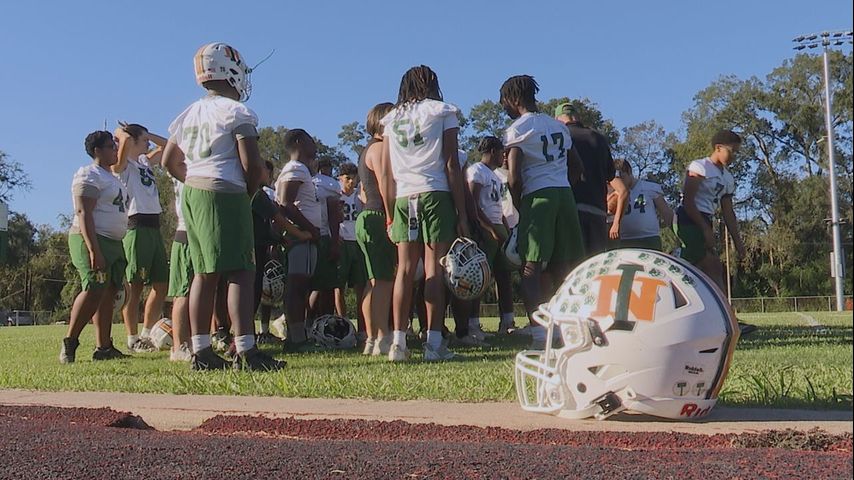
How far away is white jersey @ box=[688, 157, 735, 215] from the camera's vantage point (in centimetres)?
824

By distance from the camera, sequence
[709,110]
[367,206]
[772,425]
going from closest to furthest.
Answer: [772,425] < [367,206] < [709,110]

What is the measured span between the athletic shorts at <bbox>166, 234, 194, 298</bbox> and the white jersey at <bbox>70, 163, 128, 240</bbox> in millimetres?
547

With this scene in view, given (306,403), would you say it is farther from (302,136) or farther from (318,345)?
(302,136)

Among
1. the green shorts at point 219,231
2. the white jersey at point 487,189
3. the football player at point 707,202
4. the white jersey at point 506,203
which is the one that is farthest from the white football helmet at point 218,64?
the football player at point 707,202

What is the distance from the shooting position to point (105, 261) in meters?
7.21

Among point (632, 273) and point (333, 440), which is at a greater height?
point (632, 273)

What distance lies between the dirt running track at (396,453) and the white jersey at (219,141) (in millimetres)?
2372

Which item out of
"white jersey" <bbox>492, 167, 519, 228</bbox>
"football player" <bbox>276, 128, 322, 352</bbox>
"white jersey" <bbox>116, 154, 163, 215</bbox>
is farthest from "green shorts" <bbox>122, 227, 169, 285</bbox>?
"white jersey" <bbox>492, 167, 519, 228</bbox>

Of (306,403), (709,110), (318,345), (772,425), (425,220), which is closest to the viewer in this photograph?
(772,425)

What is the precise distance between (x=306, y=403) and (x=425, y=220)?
6.42ft

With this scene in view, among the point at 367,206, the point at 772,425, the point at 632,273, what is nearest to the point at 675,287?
the point at 632,273

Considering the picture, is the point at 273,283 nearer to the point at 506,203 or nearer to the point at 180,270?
the point at 180,270

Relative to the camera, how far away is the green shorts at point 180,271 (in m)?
7.11

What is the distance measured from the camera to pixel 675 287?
3539 millimetres
